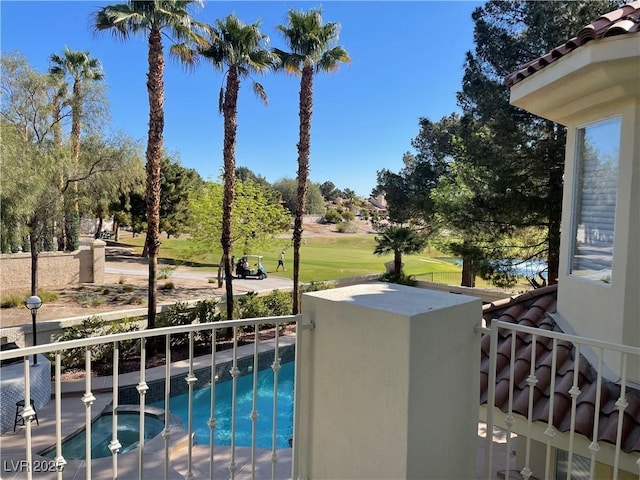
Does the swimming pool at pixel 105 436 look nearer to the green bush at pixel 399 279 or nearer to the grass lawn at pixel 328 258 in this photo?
the green bush at pixel 399 279

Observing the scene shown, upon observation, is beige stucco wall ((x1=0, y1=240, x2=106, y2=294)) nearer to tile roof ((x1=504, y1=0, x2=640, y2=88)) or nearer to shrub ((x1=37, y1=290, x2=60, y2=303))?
shrub ((x1=37, y1=290, x2=60, y2=303))

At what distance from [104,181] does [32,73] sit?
4669 mm

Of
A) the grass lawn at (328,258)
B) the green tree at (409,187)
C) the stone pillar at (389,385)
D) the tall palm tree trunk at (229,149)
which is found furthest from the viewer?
the grass lawn at (328,258)

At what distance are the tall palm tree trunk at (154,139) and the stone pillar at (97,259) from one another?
10011 millimetres

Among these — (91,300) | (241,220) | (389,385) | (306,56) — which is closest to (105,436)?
(389,385)

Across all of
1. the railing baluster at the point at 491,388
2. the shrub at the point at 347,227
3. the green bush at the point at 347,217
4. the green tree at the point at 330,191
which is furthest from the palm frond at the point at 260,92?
the green tree at the point at 330,191

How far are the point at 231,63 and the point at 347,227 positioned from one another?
36210 mm

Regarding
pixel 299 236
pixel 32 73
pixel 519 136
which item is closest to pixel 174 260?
pixel 32 73

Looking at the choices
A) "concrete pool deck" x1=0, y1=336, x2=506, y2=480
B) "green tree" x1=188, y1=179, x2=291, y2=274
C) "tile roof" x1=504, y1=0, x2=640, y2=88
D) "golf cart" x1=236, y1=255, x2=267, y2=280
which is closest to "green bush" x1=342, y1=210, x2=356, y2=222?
"golf cart" x1=236, y1=255, x2=267, y2=280

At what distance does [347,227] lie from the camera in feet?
154

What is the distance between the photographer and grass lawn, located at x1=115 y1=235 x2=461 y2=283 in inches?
951

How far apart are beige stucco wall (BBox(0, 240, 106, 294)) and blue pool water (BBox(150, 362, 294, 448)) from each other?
1112cm

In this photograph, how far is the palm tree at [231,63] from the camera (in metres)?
11.2

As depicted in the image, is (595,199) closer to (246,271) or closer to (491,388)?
(491,388)
